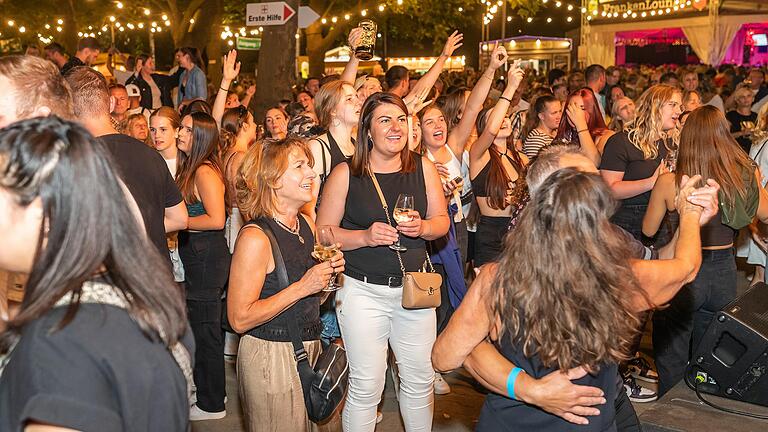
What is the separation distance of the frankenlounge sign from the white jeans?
24.8 metres

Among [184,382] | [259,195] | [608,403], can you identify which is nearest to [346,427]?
[259,195]

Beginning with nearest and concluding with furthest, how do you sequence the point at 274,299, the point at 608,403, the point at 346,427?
the point at 608,403 < the point at 274,299 < the point at 346,427

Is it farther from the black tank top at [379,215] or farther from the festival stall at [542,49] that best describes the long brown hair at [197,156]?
the festival stall at [542,49]

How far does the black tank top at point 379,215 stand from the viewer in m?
4.95

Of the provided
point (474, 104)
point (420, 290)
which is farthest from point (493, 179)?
point (420, 290)

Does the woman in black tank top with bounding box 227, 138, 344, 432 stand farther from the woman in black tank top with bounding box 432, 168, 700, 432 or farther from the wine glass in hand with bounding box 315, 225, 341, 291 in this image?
the woman in black tank top with bounding box 432, 168, 700, 432

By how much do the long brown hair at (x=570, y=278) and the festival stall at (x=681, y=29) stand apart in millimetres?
25639

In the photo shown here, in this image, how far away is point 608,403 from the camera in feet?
10.3

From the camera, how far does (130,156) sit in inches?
179

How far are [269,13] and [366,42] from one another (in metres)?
5.88

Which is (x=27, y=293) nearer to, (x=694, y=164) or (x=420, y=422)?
(x=420, y=422)

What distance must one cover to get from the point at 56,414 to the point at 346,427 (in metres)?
3.25

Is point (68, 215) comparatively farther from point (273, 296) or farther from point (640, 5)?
point (640, 5)

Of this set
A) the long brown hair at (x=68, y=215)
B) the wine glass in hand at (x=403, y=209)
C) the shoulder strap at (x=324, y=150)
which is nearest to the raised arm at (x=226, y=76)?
the shoulder strap at (x=324, y=150)
